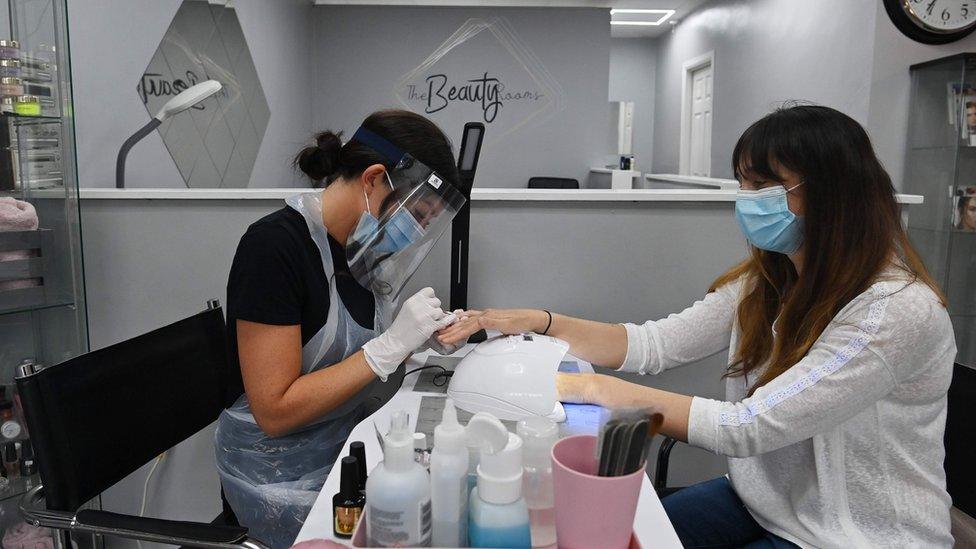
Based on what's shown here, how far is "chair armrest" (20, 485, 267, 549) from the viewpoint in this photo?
910 millimetres

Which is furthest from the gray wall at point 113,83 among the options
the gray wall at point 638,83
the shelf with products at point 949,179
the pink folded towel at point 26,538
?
the gray wall at point 638,83

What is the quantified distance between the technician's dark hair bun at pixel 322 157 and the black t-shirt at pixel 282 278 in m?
0.10

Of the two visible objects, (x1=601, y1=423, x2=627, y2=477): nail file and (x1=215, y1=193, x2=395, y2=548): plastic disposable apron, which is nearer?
(x1=601, y1=423, x2=627, y2=477): nail file

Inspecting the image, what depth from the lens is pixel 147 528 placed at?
3.12 ft

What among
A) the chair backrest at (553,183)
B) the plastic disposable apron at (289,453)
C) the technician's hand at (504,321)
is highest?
the chair backrest at (553,183)

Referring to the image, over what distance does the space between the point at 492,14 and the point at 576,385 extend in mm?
4994

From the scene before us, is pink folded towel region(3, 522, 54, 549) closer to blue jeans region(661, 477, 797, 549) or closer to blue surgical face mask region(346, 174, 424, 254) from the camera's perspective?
blue surgical face mask region(346, 174, 424, 254)

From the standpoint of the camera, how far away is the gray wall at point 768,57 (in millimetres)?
3768

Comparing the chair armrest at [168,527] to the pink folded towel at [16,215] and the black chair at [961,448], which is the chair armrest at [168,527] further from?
the black chair at [961,448]

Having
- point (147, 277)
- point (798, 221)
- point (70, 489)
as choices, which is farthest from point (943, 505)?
point (147, 277)

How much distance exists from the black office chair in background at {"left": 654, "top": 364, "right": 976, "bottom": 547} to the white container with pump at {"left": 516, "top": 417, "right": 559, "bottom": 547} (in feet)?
3.15

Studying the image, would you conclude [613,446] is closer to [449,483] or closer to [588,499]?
[588,499]

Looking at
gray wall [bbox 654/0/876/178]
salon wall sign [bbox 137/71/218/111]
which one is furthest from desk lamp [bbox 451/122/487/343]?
gray wall [bbox 654/0/876/178]

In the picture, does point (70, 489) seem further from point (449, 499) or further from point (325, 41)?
point (325, 41)
